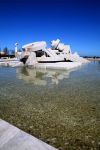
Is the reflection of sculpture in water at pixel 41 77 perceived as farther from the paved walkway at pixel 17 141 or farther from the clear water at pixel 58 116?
the paved walkway at pixel 17 141

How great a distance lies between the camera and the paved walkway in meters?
A: 4.04

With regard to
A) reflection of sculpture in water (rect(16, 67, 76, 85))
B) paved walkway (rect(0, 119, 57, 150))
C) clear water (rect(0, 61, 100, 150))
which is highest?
reflection of sculpture in water (rect(16, 67, 76, 85))

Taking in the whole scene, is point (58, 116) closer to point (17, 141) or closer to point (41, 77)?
point (17, 141)

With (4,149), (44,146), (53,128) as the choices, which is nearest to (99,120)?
(53,128)

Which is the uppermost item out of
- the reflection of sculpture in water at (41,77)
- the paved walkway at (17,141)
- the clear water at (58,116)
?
the reflection of sculpture in water at (41,77)

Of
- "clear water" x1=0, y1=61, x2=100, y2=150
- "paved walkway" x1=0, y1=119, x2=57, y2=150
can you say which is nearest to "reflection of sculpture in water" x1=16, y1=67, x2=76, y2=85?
"clear water" x1=0, y1=61, x2=100, y2=150

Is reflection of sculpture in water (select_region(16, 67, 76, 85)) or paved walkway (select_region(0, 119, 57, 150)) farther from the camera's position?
reflection of sculpture in water (select_region(16, 67, 76, 85))

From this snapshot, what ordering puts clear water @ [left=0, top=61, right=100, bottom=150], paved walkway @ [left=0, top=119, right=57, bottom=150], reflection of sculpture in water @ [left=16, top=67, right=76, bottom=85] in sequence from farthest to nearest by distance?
reflection of sculpture in water @ [left=16, top=67, right=76, bottom=85] < clear water @ [left=0, top=61, right=100, bottom=150] < paved walkway @ [left=0, top=119, right=57, bottom=150]

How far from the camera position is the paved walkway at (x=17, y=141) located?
4.04m

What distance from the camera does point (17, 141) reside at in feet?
14.0

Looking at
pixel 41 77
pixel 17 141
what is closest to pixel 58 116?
pixel 17 141

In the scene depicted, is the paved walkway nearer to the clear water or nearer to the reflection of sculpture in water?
the clear water

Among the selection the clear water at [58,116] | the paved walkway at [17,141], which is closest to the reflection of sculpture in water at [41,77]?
the clear water at [58,116]

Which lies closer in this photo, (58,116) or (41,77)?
(58,116)
